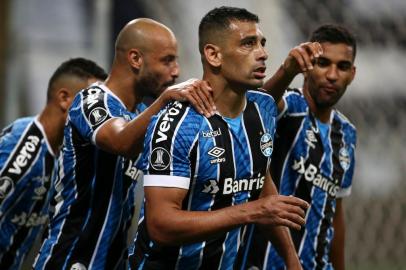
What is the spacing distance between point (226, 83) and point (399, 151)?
360cm

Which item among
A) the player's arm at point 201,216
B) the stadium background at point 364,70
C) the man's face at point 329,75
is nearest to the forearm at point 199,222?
the player's arm at point 201,216

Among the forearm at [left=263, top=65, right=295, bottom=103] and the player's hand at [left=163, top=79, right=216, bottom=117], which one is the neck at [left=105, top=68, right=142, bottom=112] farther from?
the player's hand at [left=163, top=79, right=216, bottom=117]

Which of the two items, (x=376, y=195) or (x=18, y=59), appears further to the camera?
(x=18, y=59)

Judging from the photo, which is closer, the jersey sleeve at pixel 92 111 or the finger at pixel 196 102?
the finger at pixel 196 102

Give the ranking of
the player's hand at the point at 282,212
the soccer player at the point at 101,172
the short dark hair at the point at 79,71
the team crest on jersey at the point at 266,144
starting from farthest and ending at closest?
the short dark hair at the point at 79,71 < the soccer player at the point at 101,172 < the team crest on jersey at the point at 266,144 < the player's hand at the point at 282,212

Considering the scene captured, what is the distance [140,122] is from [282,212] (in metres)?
0.96

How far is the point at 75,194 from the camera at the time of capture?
6.11m

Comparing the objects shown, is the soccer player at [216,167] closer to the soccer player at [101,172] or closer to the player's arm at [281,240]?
the player's arm at [281,240]

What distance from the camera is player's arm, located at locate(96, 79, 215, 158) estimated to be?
535 cm

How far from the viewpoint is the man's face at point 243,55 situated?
5.47 meters

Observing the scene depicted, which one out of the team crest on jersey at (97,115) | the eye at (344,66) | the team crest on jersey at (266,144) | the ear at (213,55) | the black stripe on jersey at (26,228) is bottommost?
the black stripe on jersey at (26,228)

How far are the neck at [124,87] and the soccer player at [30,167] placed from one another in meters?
0.75

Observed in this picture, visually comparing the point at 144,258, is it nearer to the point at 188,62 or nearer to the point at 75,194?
the point at 75,194

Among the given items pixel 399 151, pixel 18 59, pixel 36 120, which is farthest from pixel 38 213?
pixel 18 59
